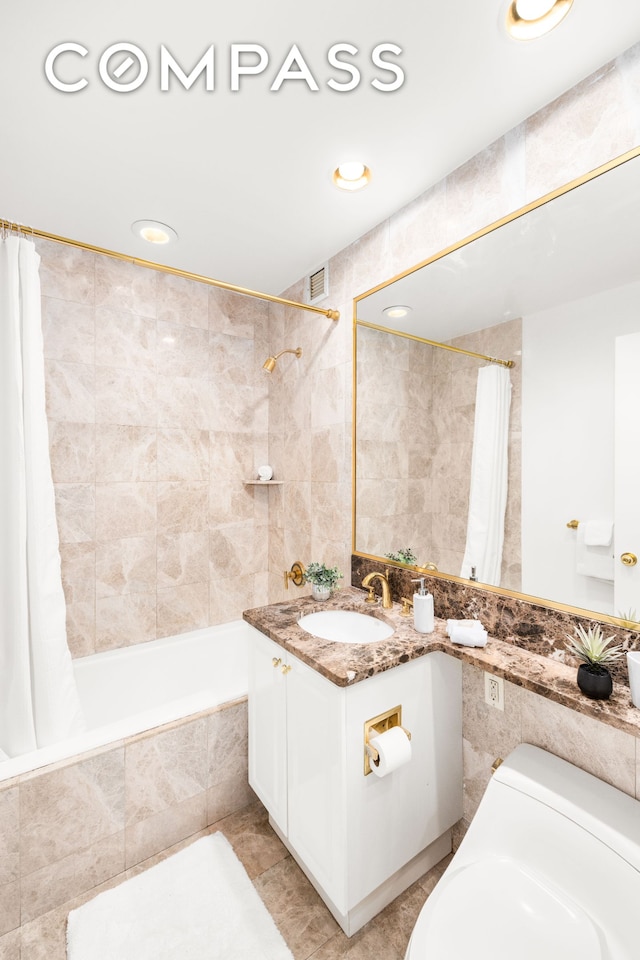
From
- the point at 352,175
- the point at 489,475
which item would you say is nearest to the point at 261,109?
the point at 352,175

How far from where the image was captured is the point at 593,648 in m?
1.05

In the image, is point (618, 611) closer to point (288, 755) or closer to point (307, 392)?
point (288, 755)

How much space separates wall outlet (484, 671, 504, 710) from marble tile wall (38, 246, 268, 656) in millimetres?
1671

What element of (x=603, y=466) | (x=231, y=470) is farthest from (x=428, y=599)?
(x=231, y=470)

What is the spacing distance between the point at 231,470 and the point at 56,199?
152 cm

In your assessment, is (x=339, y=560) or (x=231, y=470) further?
(x=231, y=470)

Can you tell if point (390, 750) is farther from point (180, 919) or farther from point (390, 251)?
point (390, 251)

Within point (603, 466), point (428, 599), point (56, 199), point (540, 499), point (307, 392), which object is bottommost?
point (428, 599)

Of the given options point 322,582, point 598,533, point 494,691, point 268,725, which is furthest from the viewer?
point 322,582

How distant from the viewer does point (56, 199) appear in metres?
1.68

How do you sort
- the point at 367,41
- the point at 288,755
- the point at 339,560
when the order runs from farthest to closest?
the point at 339,560, the point at 288,755, the point at 367,41

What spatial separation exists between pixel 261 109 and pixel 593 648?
1810mm

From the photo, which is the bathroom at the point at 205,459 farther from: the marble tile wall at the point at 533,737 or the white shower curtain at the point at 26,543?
the white shower curtain at the point at 26,543

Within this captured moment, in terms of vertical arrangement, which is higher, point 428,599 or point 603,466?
point 603,466
